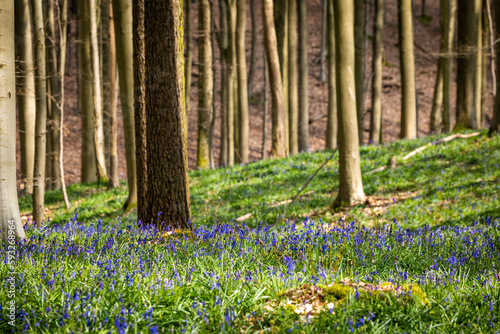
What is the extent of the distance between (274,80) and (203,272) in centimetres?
1178

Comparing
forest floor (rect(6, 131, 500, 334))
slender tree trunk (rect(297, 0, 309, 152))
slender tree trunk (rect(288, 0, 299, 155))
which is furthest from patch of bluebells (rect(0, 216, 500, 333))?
slender tree trunk (rect(297, 0, 309, 152))

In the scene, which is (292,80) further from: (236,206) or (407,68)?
(236,206)

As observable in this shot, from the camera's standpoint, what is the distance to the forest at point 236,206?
3080 millimetres

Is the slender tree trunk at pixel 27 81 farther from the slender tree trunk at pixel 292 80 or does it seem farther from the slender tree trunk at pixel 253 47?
the slender tree trunk at pixel 253 47

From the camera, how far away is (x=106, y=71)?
16109mm

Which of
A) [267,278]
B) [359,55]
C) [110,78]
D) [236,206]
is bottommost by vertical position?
[236,206]

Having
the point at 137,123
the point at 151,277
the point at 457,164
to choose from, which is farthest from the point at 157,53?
the point at 457,164

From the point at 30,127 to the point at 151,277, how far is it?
25.0 feet

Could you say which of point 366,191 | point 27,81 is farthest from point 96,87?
point 366,191

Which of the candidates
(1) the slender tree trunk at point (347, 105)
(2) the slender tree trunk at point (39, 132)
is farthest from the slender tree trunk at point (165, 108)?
(1) the slender tree trunk at point (347, 105)

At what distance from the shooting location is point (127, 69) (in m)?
10.3

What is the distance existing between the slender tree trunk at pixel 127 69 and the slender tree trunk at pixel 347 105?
15.9 feet

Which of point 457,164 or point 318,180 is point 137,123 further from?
point 457,164

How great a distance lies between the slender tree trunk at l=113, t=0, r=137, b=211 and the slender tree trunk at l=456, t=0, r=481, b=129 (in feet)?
35.2
